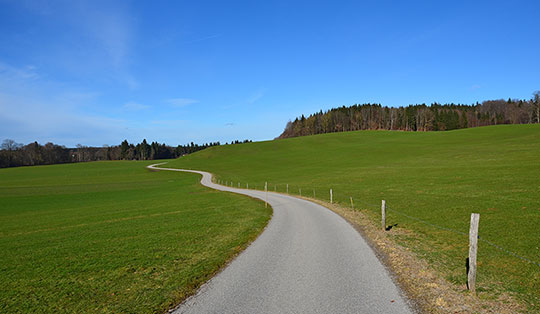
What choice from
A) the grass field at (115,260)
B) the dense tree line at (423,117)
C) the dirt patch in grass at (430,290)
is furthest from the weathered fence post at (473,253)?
the dense tree line at (423,117)

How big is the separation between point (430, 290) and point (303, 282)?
3486mm

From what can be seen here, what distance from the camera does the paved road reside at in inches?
270

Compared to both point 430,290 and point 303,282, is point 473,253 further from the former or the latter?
point 303,282

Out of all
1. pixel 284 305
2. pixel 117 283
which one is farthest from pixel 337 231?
pixel 117 283

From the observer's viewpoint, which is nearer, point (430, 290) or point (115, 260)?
point (430, 290)

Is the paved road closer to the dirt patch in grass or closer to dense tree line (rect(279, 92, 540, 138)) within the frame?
the dirt patch in grass

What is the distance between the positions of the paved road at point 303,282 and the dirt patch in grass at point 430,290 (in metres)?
0.42

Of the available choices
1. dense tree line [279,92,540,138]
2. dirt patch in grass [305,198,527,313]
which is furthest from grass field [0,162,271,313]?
dense tree line [279,92,540,138]

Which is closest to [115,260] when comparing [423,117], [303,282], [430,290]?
[303,282]

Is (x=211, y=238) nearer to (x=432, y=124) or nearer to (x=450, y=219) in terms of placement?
(x=450, y=219)

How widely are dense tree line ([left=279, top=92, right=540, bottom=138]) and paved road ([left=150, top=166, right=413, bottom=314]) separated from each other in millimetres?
163844

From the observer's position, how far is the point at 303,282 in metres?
8.31

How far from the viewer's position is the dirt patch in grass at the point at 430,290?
6660 mm

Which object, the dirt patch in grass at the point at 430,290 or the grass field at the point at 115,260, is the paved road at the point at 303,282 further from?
the grass field at the point at 115,260
